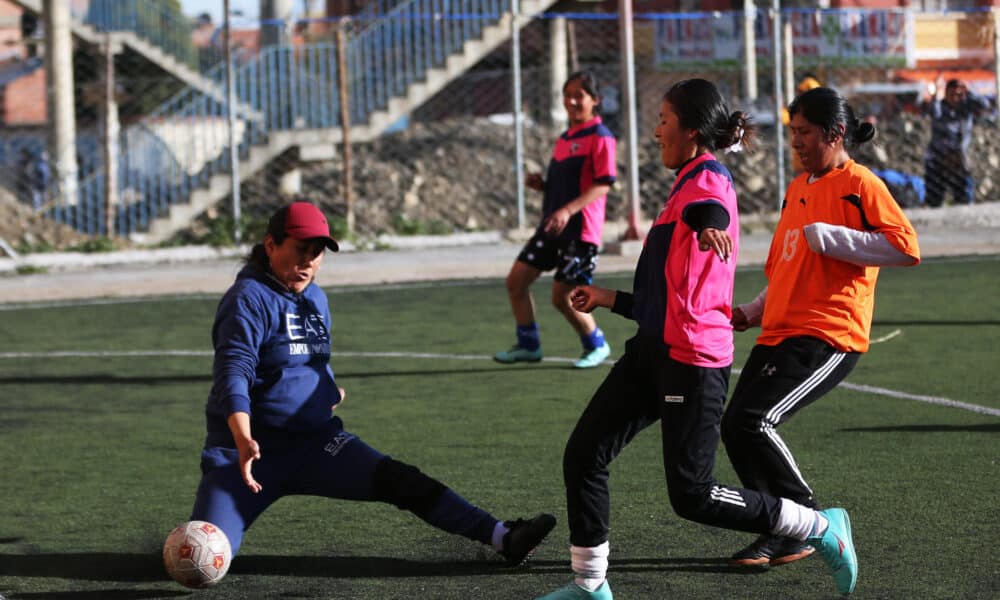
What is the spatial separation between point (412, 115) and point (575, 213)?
21.5 m

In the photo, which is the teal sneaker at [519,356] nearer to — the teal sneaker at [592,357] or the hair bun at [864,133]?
the teal sneaker at [592,357]

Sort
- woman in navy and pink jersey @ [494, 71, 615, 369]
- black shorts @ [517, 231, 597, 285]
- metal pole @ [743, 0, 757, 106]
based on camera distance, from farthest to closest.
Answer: metal pole @ [743, 0, 757, 106]
black shorts @ [517, 231, 597, 285]
woman in navy and pink jersey @ [494, 71, 615, 369]

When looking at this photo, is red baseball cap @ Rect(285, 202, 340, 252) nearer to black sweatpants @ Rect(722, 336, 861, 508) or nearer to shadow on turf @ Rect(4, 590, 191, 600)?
shadow on turf @ Rect(4, 590, 191, 600)

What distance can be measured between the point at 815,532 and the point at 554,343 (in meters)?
6.65

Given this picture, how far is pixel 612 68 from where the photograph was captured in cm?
3036

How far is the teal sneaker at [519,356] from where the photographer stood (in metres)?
10.7

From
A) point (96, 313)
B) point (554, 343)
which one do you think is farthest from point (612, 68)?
point (554, 343)

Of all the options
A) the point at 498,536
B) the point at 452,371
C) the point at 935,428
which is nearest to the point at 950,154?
the point at 452,371

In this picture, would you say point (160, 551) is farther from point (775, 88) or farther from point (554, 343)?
point (775, 88)

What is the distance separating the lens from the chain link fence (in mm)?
21719

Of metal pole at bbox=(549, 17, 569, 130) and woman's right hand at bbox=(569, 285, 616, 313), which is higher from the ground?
metal pole at bbox=(549, 17, 569, 130)

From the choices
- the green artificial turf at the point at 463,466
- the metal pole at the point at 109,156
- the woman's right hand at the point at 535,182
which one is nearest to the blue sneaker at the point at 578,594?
the green artificial turf at the point at 463,466

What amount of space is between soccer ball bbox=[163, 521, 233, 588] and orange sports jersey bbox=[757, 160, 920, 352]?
6.30 ft

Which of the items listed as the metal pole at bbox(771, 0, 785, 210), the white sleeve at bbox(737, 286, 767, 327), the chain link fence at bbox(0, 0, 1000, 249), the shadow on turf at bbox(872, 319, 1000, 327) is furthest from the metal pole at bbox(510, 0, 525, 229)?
the white sleeve at bbox(737, 286, 767, 327)
